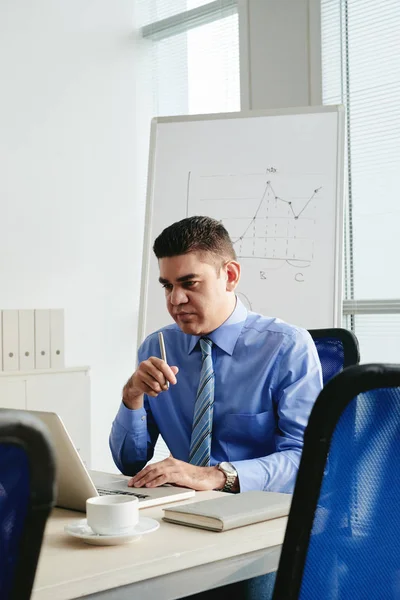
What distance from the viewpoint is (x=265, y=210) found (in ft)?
10.6

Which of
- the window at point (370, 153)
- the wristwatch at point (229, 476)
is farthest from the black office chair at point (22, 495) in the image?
the window at point (370, 153)

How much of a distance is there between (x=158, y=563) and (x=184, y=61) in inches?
152

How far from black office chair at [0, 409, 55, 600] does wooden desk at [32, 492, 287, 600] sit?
0.34 m

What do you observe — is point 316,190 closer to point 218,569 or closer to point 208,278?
point 208,278

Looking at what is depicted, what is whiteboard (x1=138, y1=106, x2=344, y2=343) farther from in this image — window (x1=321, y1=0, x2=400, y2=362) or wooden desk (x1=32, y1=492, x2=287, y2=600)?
wooden desk (x1=32, y1=492, x2=287, y2=600)

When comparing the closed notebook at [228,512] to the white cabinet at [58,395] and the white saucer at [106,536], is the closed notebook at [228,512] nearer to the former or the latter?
the white saucer at [106,536]

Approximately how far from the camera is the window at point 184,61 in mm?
4320

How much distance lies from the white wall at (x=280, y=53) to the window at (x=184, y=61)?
278mm

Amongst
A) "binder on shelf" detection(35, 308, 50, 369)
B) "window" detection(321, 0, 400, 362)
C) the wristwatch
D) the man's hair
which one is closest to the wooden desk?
the wristwatch

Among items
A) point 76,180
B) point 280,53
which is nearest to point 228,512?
point 280,53

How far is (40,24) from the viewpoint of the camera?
4.26 metres

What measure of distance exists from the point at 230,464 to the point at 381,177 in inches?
84.5

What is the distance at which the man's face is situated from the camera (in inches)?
79.1

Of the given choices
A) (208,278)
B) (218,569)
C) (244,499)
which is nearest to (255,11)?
(208,278)
